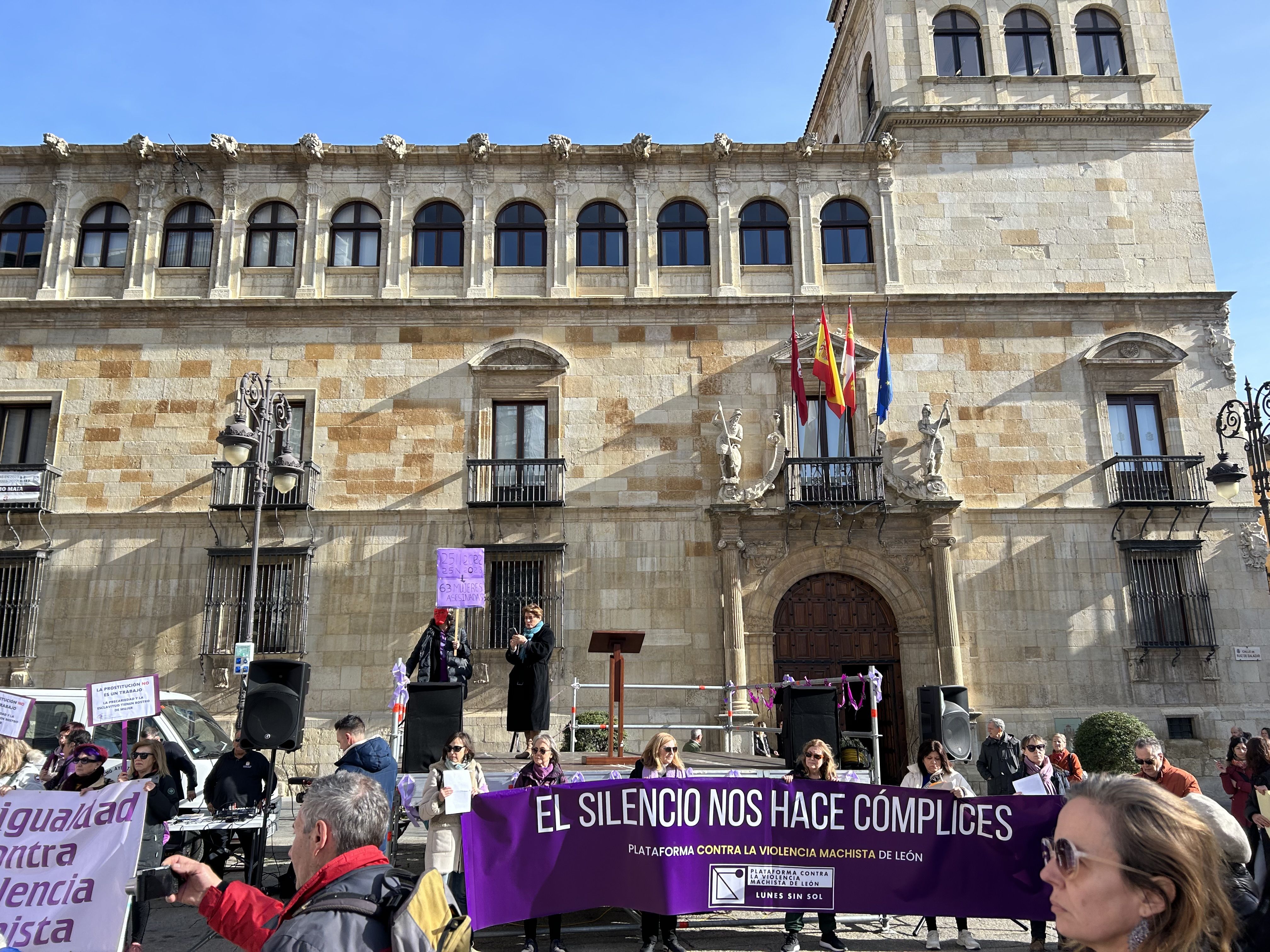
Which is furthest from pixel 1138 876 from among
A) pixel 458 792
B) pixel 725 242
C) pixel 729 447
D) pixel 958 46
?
pixel 958 46

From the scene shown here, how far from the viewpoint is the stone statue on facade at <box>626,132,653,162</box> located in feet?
70.4

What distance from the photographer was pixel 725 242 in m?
21.4

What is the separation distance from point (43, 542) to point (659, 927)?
1710cm

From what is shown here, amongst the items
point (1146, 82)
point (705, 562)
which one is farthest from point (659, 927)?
point (1146, 82)

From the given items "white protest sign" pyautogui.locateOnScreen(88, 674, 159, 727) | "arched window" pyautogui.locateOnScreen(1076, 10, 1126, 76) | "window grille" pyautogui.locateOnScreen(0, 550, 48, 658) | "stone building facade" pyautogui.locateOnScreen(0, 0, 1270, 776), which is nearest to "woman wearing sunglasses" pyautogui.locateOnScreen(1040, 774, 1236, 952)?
"white protest sign" pyautogui.locateOnScreen(88, 674, 159, 727)

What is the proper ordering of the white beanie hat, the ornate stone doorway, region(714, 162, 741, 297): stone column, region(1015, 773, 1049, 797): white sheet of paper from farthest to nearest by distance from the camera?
1. region(714, 162, 741, 297): stone column
2. the ornate stone doorway
3. region(1015, 773, 1049, 797): white sheet of paper
4. the white beanie hat

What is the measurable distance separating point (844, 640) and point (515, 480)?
7.62 m

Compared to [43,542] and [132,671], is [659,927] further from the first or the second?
[43,542]

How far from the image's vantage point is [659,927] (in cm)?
819

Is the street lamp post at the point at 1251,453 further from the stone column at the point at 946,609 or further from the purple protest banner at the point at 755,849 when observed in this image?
the purple protest banner at the point at 755,849

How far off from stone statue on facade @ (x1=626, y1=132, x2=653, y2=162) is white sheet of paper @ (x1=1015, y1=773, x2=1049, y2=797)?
54.6 feet

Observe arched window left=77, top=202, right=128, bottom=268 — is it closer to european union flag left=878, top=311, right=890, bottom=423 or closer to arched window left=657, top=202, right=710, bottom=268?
arched window left=657, top=202, right=710, bottom=268

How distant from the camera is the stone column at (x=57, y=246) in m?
21.1

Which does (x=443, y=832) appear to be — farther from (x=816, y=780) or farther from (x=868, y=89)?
(x=868, y=89)
